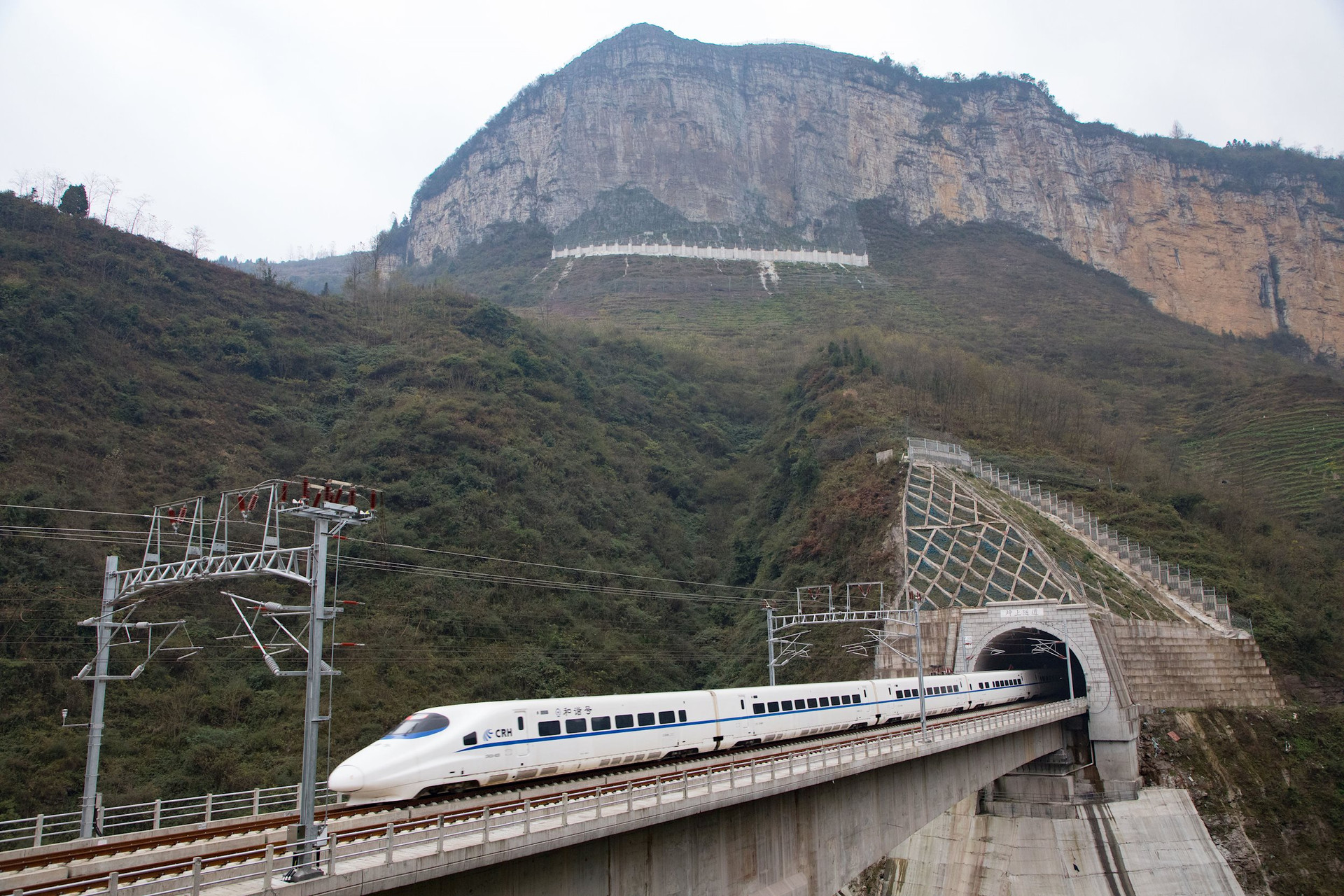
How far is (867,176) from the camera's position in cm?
15650

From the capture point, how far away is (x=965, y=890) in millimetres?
38750

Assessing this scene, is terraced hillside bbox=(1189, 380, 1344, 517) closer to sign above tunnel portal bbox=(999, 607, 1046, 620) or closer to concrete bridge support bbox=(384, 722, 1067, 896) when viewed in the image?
sign above tunnel portal bbox=(999, 607, 1046, 620)

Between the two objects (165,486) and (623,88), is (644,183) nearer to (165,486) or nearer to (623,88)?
(623,88)

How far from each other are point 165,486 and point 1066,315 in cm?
11458

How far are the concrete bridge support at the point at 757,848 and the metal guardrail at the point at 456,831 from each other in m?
0.48

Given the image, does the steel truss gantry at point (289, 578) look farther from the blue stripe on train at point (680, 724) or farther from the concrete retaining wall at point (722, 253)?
the concrete retaining wall at point (722, 253)

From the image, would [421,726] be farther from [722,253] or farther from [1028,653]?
[722,253]

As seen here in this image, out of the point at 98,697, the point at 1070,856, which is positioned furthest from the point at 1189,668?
the point at 98,697

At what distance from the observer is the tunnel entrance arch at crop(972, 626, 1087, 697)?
45.0 m

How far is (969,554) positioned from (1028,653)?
6.95 m

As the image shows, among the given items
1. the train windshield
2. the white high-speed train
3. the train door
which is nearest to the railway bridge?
the white high-speed train

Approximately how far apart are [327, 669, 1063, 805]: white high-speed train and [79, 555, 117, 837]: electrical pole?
4.51 meters

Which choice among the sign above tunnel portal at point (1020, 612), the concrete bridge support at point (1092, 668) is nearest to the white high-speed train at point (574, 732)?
the concrete bridge support at point (1092, 668)

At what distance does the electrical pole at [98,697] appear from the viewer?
17.4m
